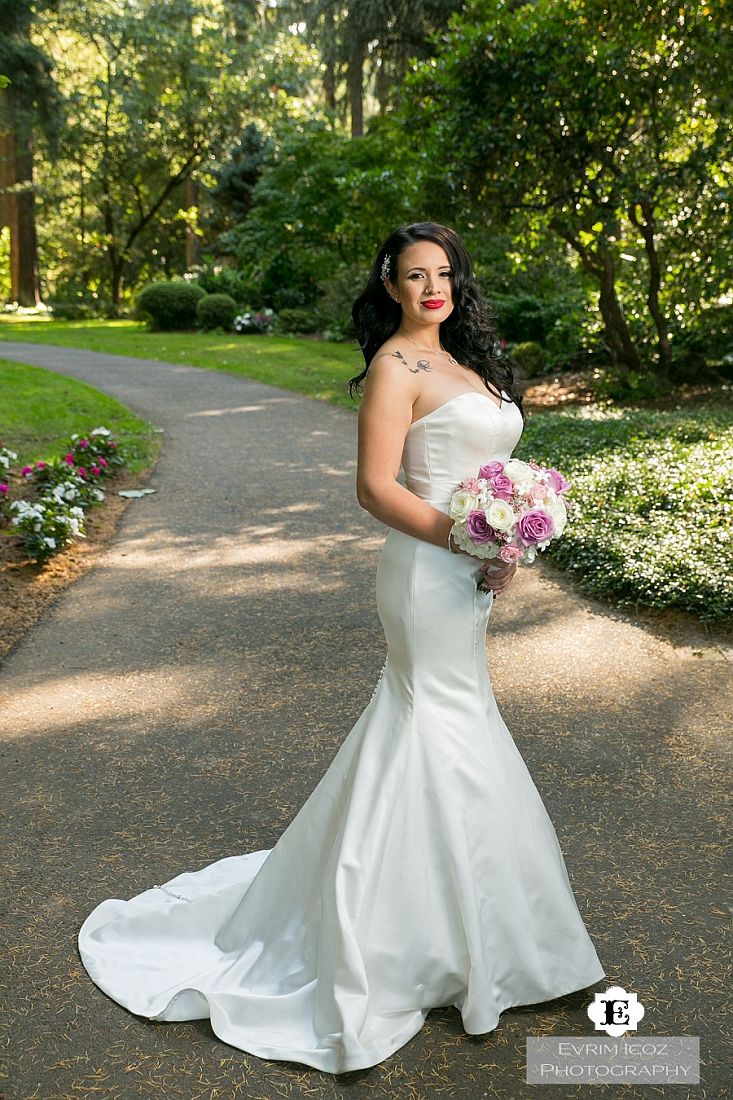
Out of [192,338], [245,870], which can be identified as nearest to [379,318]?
[245,870]

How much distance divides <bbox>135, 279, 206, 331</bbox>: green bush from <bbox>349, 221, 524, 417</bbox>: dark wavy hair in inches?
948

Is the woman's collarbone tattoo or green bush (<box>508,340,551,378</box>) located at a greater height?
the woman's collarbone tattoo

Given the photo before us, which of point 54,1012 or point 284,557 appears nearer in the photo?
point 54,1012

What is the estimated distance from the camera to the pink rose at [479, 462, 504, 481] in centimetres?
290

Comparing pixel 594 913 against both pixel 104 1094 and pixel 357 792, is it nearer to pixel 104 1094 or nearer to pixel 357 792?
pixel 357 792

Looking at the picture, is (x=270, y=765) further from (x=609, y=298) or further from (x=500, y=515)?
(x=609, y=298)

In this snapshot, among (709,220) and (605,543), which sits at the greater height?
(709,220)

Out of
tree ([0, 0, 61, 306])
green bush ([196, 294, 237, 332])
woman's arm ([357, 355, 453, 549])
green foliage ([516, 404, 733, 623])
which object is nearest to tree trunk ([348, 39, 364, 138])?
green bush ([196, 294, 237, 332])

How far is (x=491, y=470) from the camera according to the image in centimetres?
291

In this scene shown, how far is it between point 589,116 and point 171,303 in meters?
15.6

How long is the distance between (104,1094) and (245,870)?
1.07 m

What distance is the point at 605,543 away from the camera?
7.52 meters

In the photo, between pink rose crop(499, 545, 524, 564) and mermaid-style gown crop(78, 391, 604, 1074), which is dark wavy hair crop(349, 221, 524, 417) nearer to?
mermaid-style gown crop(78, 391, 604, 1074)

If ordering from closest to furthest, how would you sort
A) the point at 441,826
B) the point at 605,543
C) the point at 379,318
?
1. the point at 441,826
2. the point at 379,318
3. the point at 605,543
